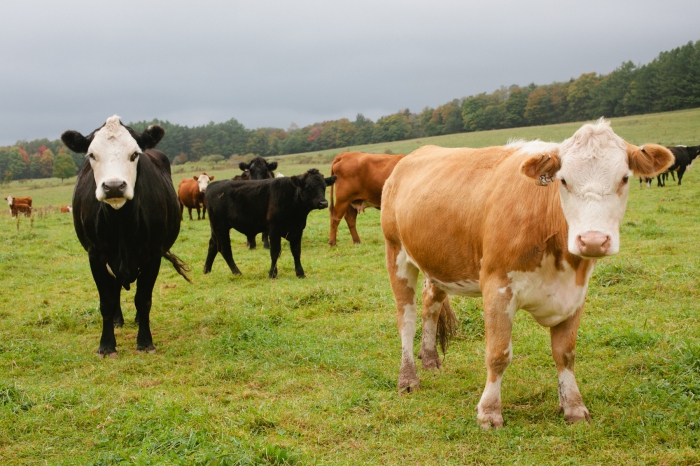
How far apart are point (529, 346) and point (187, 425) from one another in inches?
143

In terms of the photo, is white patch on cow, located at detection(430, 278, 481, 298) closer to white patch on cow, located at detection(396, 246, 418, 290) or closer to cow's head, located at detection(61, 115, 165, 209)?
white patch on cow, located at detection(396, 246, 418, 290)

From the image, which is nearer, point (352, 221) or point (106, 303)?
point (106, 303)

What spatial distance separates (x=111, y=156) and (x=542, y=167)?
4518 millimetres

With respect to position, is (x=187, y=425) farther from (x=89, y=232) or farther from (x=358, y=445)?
(x=89, y=232)

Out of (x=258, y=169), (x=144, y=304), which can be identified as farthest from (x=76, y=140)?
(x=258, y=169)

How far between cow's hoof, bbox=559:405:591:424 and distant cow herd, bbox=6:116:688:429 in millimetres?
10

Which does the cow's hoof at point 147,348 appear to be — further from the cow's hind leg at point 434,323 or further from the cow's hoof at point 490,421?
the cow's hoof at point 490,421

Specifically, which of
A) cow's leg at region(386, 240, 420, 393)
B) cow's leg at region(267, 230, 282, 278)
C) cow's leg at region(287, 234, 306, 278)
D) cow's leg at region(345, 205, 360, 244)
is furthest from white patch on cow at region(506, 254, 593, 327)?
cow's leg at region(345, 205, 360, 244)

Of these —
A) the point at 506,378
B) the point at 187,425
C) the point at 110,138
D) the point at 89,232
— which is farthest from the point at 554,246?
the point at 89,232

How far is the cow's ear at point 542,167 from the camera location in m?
3.84

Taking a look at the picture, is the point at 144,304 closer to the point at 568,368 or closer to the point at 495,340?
the point at 495,340

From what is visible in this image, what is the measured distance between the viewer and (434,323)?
19.6 ft

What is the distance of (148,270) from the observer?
7.17 meters

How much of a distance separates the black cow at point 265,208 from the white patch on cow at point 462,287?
21.9 ft
